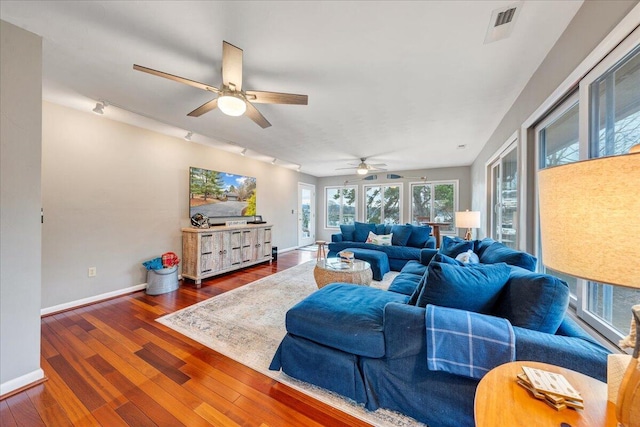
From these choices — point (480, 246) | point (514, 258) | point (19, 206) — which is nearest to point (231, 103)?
point (19, 206)

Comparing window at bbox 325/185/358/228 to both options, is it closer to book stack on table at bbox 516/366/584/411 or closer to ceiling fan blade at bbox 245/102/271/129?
ceiling fan blade at bbox 245/102/271/129

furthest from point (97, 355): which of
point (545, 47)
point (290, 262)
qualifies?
point (545, 47)

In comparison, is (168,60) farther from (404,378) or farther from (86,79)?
(404,378)

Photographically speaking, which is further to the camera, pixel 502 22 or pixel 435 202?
pixel 435 202

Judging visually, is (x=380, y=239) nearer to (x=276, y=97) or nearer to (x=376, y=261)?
(x=376, y=261)

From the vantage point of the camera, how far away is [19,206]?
1646mm

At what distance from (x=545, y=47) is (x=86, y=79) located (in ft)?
13.5

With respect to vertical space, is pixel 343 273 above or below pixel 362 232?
below

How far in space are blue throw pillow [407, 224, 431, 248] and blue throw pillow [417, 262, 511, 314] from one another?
342cm

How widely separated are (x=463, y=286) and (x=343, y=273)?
1650 millimetres

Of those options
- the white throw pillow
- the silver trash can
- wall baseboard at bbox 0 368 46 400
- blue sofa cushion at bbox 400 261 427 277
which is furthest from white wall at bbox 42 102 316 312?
blue sofa cushion at bbox 400 261 427 277

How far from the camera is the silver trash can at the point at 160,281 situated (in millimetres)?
3373

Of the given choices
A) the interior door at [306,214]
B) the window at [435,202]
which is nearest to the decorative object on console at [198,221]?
the interior door at [306,214]

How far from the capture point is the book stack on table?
2.45ft
